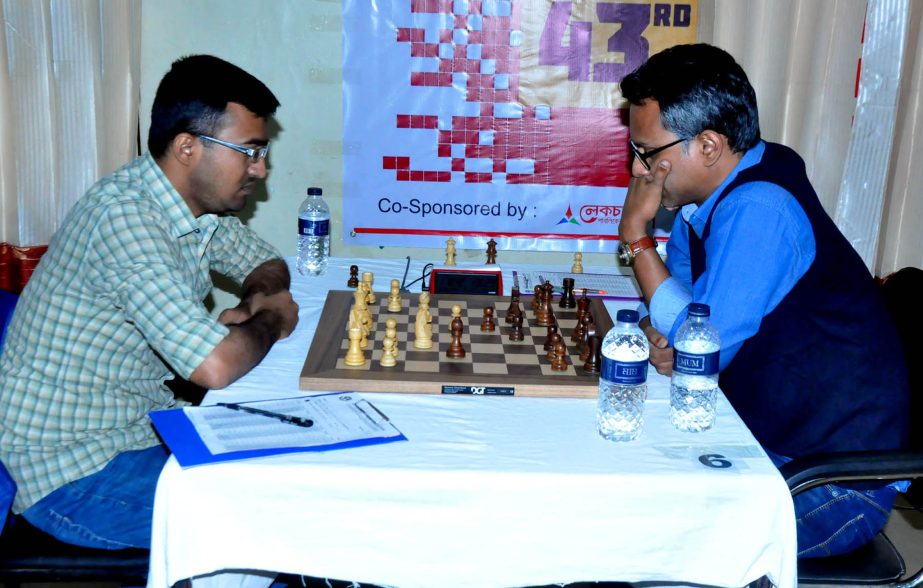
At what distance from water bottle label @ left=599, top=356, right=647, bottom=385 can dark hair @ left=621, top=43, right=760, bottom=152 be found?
667 mm

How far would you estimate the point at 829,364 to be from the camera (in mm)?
1913

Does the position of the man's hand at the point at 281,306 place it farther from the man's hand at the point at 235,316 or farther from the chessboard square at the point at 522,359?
the chessboard square at the point at 522,359

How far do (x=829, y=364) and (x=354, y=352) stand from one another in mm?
1016

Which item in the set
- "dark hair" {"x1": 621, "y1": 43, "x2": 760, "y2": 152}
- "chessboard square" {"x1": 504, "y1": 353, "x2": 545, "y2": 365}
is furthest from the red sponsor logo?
"chessboard square" {"x1": 504, "y1": 353, "x2": 545, "y2": 365}

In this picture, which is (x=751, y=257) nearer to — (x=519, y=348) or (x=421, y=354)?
(x=519, y=348)

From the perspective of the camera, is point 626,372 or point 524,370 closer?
point 626,372

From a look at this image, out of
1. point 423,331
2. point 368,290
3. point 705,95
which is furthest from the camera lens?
point 368,290

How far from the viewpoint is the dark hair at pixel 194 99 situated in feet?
6.89

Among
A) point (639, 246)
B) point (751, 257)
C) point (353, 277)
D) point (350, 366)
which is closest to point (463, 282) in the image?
point (353, 277)

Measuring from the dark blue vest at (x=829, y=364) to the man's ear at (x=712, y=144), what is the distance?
0.67 ft

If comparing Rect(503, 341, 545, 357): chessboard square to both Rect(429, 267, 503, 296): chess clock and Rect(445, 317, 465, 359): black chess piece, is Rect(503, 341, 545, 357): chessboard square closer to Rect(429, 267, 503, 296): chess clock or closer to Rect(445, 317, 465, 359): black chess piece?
Rect(445, 317, 465, 359): black chess piece

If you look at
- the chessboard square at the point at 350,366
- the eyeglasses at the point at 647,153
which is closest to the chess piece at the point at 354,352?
the chessboard square at the point at 350,366

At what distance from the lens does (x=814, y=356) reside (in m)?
1.92

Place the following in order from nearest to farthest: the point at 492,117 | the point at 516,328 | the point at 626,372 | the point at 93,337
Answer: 1. the point at 626,372
2. the point at 93,337
3. the point at 516,328
4. the point at 492,117
